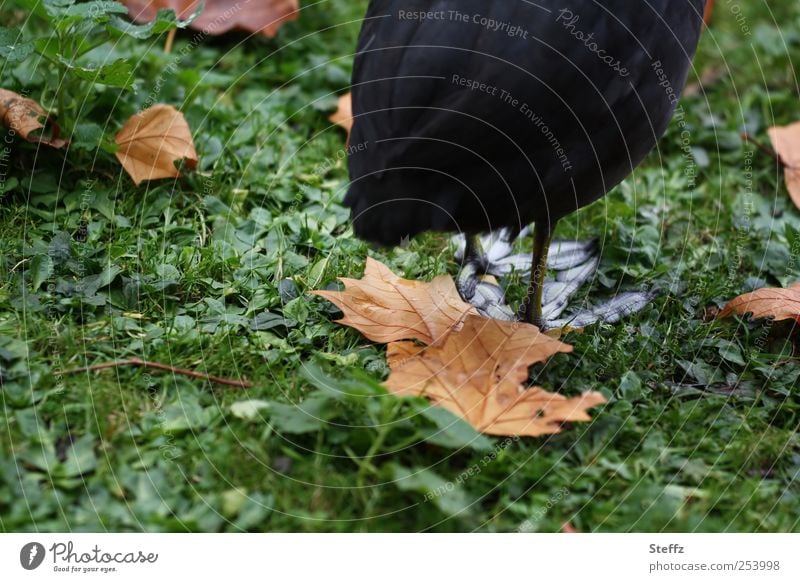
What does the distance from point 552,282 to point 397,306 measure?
0.86 metres

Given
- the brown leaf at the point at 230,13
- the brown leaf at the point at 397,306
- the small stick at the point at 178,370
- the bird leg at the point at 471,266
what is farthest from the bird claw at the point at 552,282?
the brown leaf at the point at 230,13

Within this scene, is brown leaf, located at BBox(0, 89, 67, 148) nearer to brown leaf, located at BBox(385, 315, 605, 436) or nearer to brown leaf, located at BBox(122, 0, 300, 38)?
brown leaf, located at BBox(122, 0, 300, 38)

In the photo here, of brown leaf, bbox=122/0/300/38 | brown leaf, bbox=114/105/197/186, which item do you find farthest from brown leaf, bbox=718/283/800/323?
brown leaf, bbox=122/0/300/38

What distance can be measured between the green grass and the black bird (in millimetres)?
556

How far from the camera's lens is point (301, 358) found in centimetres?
285

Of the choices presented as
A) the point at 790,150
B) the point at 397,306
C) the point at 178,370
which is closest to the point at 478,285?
the point at 397,306

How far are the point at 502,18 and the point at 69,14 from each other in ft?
4.96

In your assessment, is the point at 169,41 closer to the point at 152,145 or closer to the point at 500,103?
the point at 152,145

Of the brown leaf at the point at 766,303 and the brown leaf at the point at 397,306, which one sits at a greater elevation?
the brown leaf at the point at 397,306

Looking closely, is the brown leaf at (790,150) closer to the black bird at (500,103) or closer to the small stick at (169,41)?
the black bird at (500,103)

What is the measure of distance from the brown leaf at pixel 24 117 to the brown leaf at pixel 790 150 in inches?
125

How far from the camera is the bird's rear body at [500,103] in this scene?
251 centimetres

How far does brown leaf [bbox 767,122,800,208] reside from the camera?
13.1 feet
